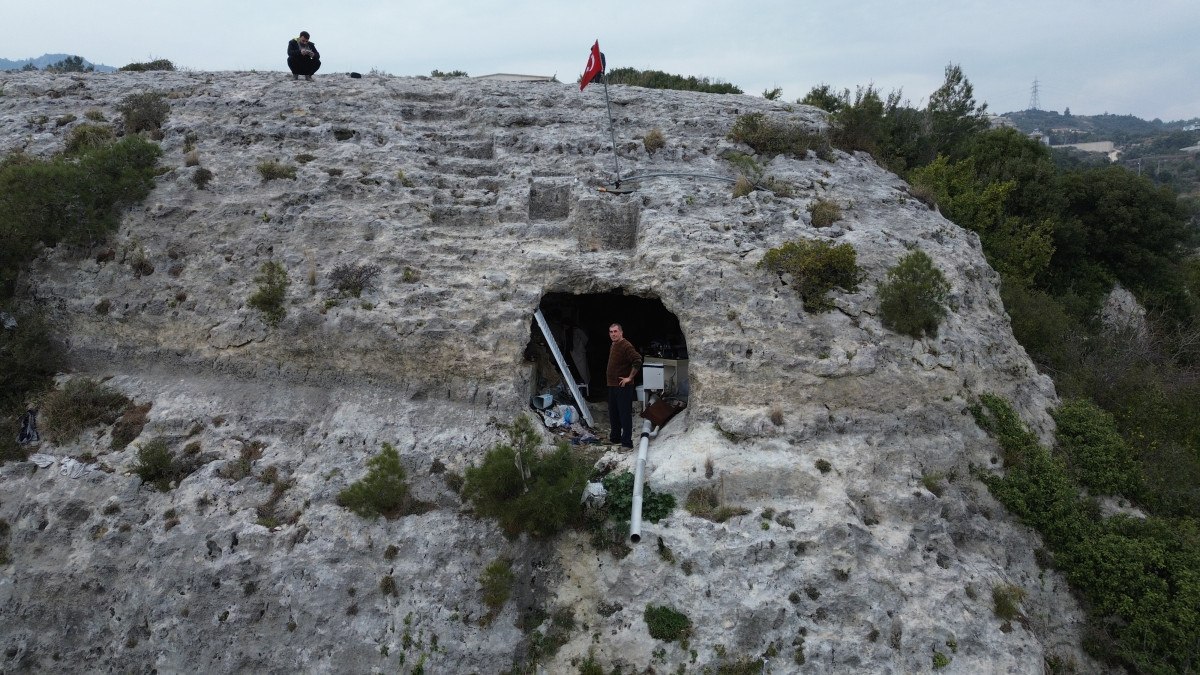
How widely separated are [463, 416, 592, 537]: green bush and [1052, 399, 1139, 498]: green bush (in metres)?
7.62

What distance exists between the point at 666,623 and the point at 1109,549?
6177 mm

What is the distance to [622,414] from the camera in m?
9.88

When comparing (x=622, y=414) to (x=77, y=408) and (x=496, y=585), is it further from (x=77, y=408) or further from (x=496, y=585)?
(x=77, y=408)

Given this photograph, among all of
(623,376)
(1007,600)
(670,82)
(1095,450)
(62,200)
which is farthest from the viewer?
(670,82)

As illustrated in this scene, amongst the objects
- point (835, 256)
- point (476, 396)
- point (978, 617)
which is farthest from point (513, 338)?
point (978, 617)

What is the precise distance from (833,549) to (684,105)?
10749 mm

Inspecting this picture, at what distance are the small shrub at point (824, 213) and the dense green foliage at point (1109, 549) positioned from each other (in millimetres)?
3934

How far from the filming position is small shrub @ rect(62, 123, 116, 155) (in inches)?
494

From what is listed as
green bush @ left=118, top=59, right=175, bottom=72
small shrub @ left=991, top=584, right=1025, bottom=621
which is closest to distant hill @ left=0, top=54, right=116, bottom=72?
green bush @ left=118, top=59, right=175, bottom=72

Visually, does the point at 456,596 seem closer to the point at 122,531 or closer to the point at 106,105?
the point at 122,531

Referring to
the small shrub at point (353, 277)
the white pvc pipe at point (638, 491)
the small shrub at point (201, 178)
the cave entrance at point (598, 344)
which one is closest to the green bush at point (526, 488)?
the white pvc pipe at point (638, 491)

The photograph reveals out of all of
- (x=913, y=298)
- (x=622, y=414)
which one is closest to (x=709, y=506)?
(x=622, y=414)

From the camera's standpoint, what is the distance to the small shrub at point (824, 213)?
11320 mm

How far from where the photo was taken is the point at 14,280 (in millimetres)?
10992
